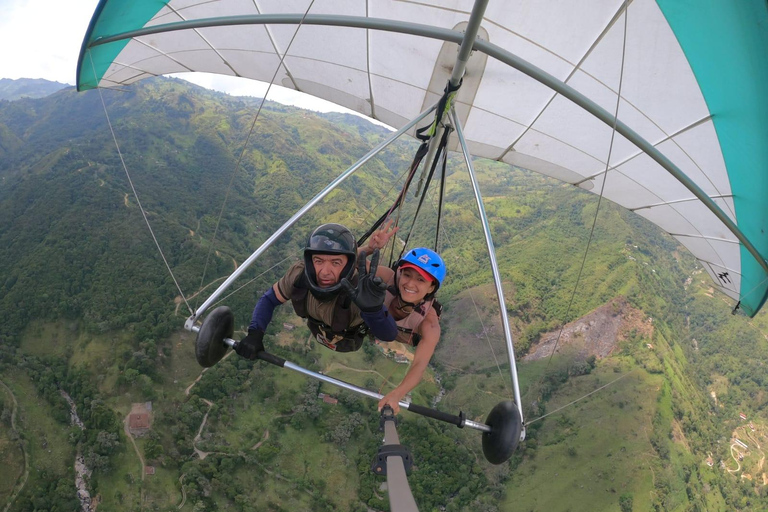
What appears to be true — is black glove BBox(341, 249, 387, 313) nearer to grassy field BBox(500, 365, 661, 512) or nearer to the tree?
grassy field BBox(500, 365, 661, 512)

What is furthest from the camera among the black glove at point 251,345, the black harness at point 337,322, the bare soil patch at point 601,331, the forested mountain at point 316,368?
the bare soil patch at point 601,331

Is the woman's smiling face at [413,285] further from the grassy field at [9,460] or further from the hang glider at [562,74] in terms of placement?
the grassy field at [9,460]

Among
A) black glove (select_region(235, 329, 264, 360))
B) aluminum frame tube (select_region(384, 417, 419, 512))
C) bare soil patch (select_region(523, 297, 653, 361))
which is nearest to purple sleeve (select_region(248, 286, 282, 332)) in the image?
black glove (select_region(235, 329, 264, 360))

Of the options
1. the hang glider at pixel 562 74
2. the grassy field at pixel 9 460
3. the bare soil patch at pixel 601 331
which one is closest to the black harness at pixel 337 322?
the hang glider at pixel 562 74

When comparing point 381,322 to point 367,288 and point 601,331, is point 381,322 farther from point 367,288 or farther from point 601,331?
point 601,331

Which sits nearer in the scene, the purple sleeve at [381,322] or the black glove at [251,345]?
the purple sleeve at [381,322]

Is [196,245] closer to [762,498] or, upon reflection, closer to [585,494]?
[585,494]
